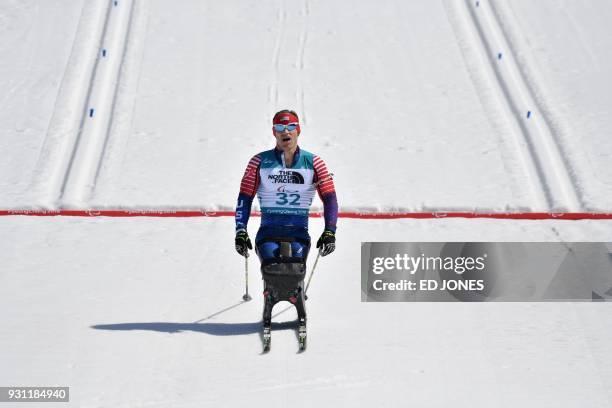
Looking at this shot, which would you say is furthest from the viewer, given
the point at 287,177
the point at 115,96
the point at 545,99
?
the point at 545,99

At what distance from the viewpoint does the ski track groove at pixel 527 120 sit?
10.0 m

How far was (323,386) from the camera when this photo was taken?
5.69 metres

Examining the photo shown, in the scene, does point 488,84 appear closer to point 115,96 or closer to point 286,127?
point 115,96

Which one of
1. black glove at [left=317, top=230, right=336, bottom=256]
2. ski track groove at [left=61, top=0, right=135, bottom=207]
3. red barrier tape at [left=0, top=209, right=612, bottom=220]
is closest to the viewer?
black glove at [left=317, top=230, right=336, bottom=256]

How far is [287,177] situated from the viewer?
6641mm

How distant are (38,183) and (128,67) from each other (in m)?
3.81

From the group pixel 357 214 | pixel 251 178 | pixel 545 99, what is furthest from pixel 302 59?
pixel 251 178

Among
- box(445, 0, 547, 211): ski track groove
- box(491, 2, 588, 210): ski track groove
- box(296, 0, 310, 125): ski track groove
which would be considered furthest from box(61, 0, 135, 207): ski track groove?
box(491, 2, 588, 210): ski track groove

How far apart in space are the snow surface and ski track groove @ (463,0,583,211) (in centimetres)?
4

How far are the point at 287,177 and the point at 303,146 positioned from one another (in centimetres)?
462

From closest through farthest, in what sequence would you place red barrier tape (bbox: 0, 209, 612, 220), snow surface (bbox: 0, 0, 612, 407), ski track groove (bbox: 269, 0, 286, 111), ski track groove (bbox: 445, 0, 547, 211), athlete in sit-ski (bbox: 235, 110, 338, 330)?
snow surface (bbox: 0, 0, 612, 407), athlete in sit-ski (bbox: 235, 110, 338, 330), red barrier tape (bbox: 0, 209, 612, 220), ski track groove (bbox: 445, 0, 547, 211), ski track groove (bbox: 269, 0, 286, 111)

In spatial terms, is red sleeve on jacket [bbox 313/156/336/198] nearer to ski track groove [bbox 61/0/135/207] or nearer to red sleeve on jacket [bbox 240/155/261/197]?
red sleeve on jacket [bbox 240/155/261/197]

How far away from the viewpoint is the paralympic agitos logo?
664 cm

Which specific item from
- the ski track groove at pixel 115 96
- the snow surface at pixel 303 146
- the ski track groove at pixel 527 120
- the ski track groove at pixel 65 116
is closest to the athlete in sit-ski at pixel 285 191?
the snow surface at pixel 303 146
